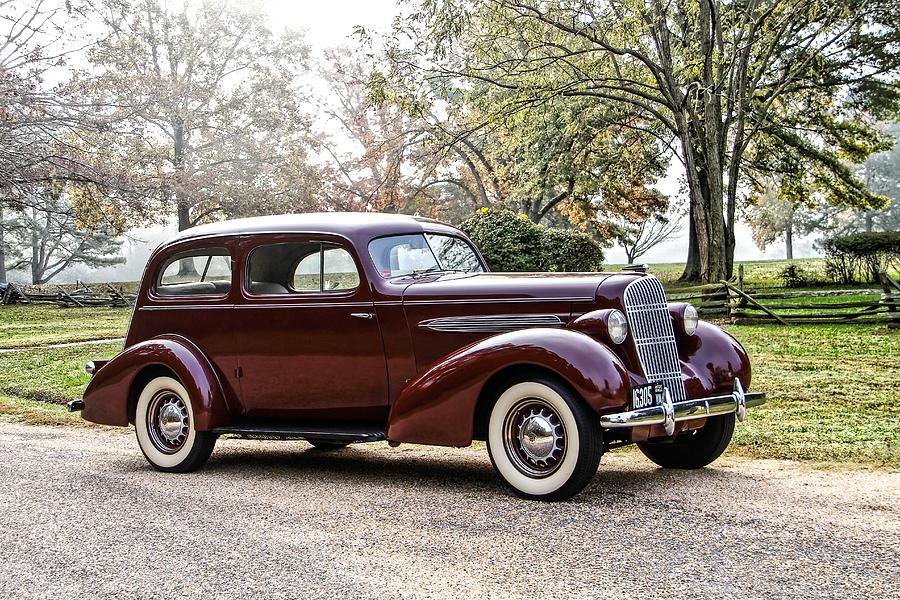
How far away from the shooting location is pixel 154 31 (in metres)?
44.4

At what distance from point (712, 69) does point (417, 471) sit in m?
20.3

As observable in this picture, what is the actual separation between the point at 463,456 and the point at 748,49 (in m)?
17.8

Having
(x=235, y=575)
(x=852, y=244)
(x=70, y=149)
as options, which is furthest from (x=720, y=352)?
(x=70, y=149)

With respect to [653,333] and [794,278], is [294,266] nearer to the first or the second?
[653,333]

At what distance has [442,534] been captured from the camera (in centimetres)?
506

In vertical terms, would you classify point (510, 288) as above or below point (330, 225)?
below

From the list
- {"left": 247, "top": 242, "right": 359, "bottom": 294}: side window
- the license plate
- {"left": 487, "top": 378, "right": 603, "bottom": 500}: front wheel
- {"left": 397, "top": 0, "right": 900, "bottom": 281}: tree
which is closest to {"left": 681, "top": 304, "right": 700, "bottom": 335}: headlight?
the license plate

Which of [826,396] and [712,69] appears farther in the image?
[712,69]

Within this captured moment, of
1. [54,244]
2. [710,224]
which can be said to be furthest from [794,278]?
[54,244]

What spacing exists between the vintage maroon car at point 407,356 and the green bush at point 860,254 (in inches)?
836

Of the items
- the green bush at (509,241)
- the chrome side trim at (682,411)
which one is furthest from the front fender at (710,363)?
the green bush at (509,241)

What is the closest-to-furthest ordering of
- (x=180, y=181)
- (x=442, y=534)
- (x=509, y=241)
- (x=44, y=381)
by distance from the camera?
(x=442, y=534) < (x=44, y=381) < (x=509, y=241) < (x=180, y=181)

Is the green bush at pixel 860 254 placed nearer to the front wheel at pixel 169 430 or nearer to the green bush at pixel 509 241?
the green bush at pixel 509 241

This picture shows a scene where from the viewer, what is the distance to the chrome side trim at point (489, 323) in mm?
6027
